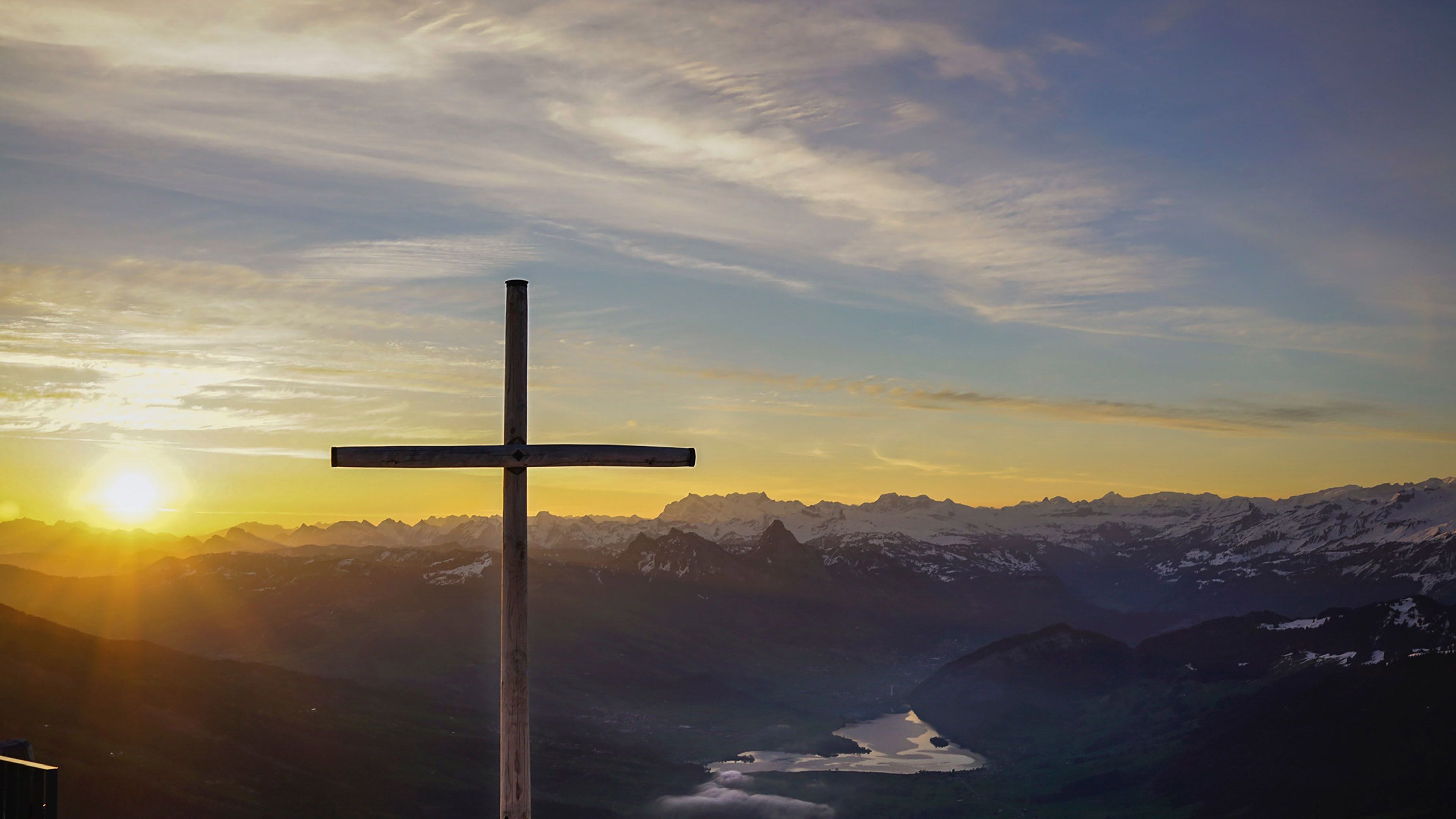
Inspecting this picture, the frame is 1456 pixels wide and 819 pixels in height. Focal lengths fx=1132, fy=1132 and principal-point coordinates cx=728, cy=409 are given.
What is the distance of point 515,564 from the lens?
17.2 m

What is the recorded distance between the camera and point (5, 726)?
196 metres

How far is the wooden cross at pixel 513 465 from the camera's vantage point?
16.8 metres

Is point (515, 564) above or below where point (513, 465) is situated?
below

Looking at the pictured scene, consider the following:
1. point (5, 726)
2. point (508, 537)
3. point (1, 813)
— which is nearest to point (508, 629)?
point (508, 537)

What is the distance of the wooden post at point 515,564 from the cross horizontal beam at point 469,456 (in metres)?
0.28

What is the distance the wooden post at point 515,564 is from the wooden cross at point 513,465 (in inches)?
0.4

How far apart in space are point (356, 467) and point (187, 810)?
691 feet

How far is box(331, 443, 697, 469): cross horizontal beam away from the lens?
54.6 feet

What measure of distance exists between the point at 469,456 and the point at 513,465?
2.22 feet

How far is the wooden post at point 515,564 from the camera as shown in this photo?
16891mm

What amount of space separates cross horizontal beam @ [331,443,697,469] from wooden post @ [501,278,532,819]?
0.90 ft

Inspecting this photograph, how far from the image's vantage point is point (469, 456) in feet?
54.4

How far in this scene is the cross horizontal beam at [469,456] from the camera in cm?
1666

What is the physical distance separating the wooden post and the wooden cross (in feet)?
0.04
